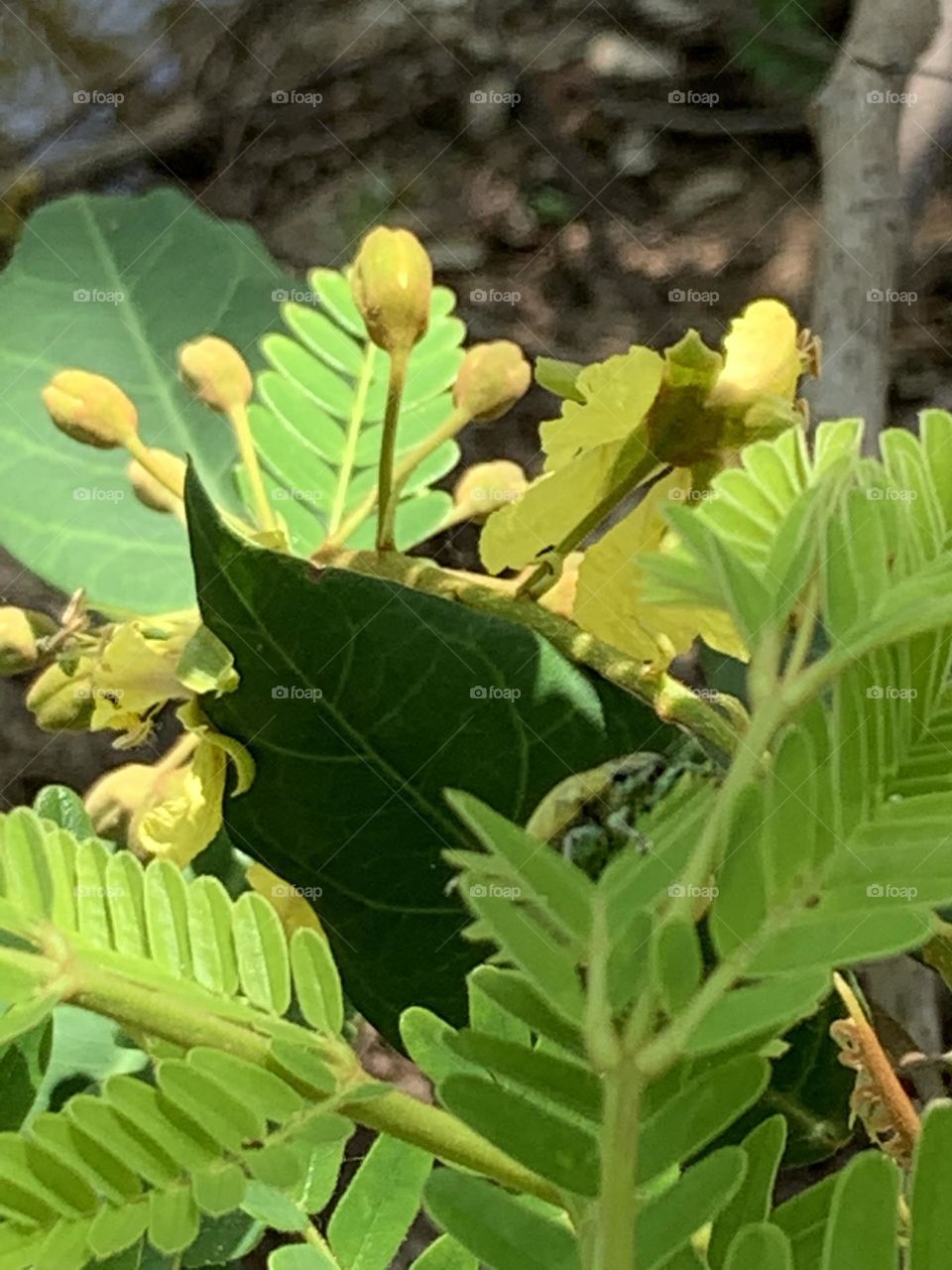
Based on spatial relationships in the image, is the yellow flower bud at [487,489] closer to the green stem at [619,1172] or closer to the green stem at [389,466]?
the green stem at [389,466]

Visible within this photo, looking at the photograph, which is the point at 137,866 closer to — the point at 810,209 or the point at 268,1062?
the point at 268,1062

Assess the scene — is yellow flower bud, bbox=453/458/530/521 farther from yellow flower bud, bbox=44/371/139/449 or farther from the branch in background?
the branch in background

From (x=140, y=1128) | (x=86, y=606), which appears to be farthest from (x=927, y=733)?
(x=86, y=606)

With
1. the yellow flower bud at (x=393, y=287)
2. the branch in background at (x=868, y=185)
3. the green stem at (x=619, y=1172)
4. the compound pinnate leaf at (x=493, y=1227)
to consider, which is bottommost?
the compound pinnate leaf at (x=493, y=1227)

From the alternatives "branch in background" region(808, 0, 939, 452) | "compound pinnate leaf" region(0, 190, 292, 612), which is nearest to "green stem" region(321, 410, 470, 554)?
"compound pinnate leaf" region(0, 190, 292, 612)

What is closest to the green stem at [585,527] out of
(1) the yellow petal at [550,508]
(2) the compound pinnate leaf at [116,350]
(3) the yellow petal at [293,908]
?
(1) the yellow petal at [550,508]

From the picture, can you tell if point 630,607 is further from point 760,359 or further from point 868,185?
point 868,185
